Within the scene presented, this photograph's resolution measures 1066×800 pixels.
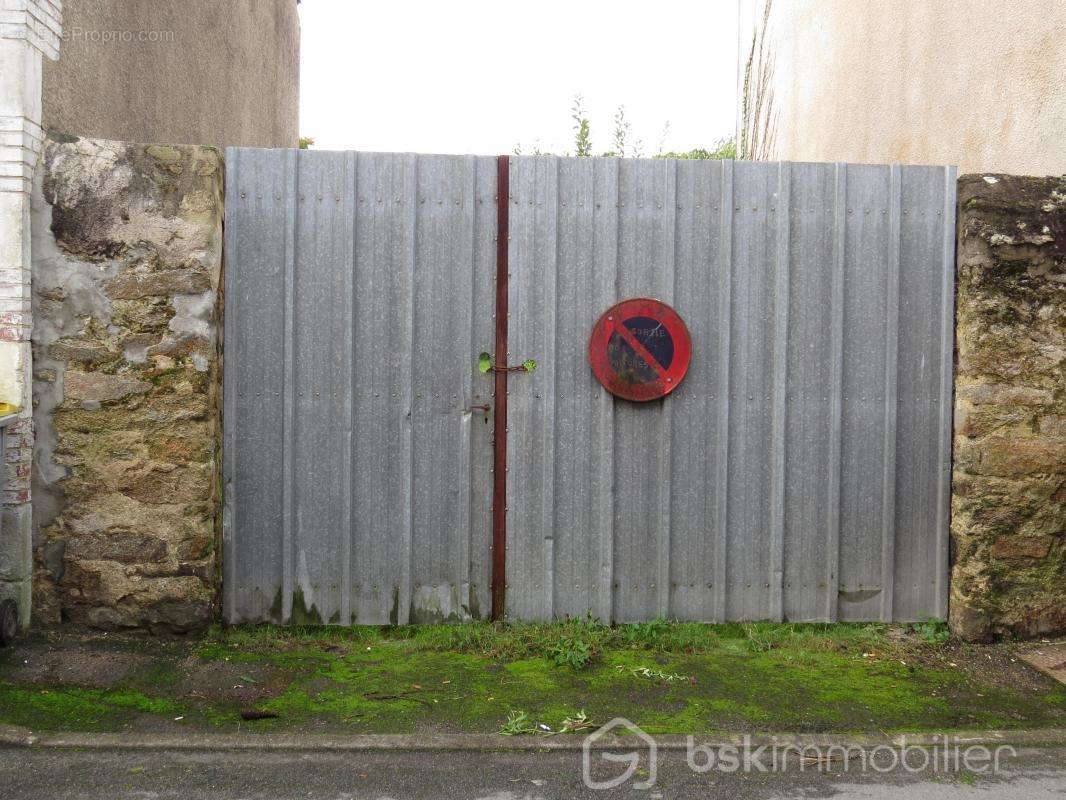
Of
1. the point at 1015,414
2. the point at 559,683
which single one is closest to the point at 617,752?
the point at 559,683

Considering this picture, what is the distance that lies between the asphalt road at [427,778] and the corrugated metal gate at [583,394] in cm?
127

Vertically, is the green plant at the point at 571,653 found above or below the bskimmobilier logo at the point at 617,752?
above

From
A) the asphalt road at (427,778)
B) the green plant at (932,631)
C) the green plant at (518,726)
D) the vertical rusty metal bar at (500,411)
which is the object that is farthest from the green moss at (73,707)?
the green plant at (932,631)

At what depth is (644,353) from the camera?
4.44 metres

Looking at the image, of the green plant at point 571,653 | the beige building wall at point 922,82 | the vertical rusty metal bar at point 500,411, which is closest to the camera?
the green plant at point 571,653

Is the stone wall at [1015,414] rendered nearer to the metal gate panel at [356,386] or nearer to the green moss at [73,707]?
the metal gate panel at [356,386]

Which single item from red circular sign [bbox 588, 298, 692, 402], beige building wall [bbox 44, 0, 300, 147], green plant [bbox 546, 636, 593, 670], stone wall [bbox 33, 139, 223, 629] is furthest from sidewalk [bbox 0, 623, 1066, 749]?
beige building wall [bbox 44, 0, 300, 147]

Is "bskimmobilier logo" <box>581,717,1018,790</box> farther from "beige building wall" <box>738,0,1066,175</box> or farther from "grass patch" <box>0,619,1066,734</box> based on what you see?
"beige building wall" <box>738,0,1066,175</box>

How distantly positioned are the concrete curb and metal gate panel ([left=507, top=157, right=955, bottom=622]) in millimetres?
1178

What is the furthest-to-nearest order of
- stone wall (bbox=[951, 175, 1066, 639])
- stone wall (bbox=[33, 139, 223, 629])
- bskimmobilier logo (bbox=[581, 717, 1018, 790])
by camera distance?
stone wall (bbox=[951, 175, 1066, 639]) < stone wall (bbox=[33, 139, 223, 629]) < bskimmobilier logo (bbox=[581, 717, 1018, 790])

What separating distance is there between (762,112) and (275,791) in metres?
10.3

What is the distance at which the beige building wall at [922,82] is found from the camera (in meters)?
4.70

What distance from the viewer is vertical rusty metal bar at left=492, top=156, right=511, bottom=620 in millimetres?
4426

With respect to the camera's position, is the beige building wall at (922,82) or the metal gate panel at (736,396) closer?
the metal gate panel at (736,396)
